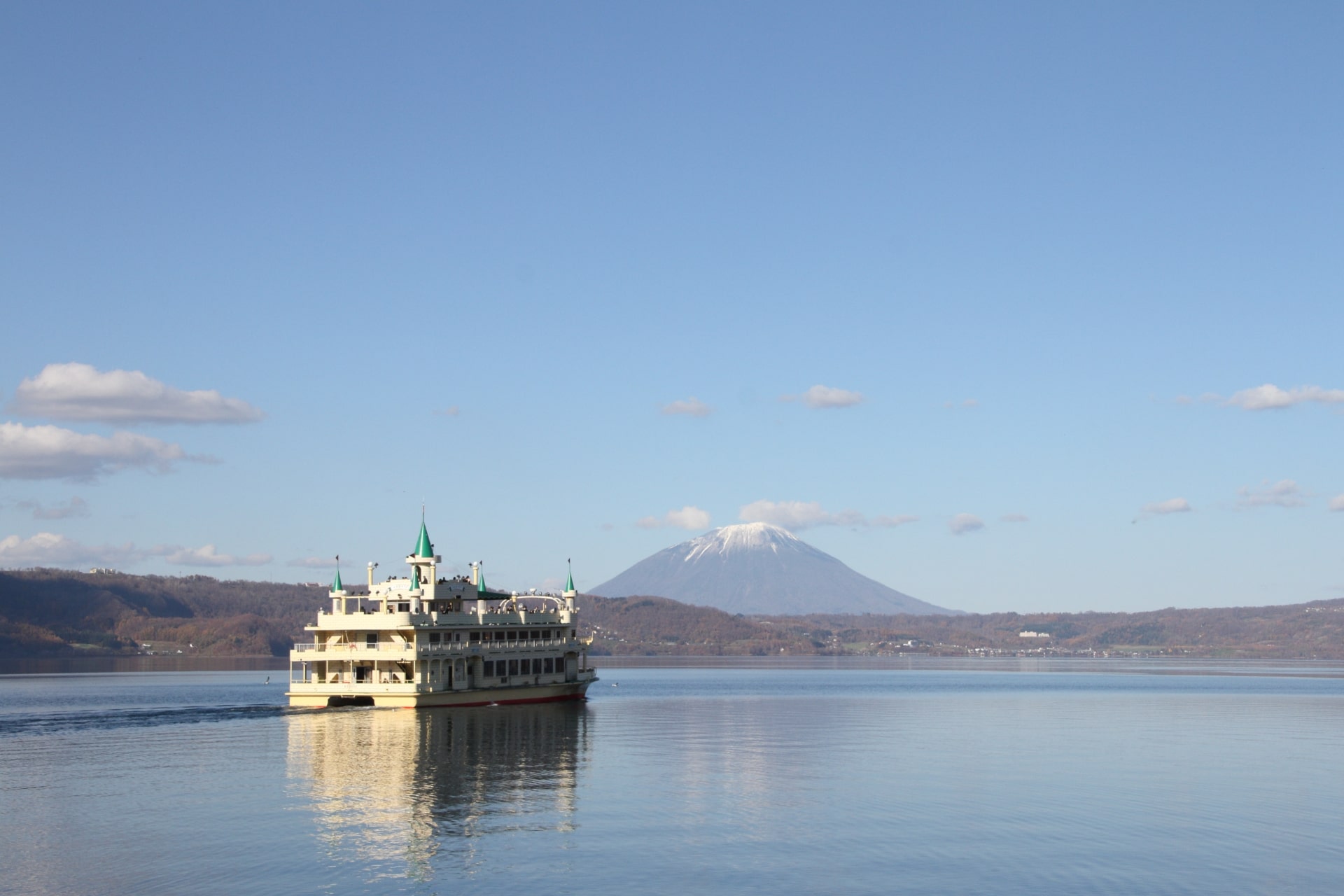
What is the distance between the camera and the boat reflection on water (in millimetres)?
40688

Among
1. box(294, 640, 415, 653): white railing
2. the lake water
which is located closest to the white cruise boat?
box(294, 640, 415, 653): white railing

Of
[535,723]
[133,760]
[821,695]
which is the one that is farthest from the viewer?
[821,695]

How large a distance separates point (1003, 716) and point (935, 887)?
67674 millimetres

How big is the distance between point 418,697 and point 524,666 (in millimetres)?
13027

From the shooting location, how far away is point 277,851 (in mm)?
39594

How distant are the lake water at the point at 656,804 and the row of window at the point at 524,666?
155 inches

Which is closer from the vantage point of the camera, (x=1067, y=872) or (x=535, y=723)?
(x=1067, y=872)

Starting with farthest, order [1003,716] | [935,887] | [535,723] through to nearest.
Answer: [1003,716]
[535,723]
[935,887]

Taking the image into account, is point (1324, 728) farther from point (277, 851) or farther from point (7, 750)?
point (7, 750)

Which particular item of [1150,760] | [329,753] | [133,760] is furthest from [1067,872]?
[133,760]

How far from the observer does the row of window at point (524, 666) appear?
98.4 metres

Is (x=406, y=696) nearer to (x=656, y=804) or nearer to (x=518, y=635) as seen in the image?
(x=518, y=635)

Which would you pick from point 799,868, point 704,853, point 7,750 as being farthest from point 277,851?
point 7,750

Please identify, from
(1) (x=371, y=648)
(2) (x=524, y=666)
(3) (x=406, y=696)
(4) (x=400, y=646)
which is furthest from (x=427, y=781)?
(2) (x=524, y=666)
